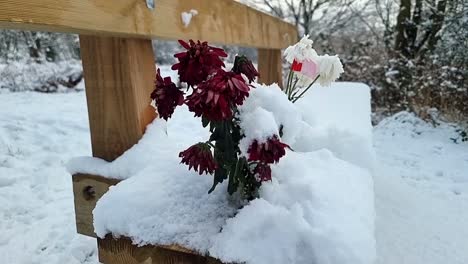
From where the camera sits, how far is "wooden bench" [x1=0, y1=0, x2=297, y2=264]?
2.39 ft

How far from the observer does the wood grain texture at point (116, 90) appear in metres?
1.01

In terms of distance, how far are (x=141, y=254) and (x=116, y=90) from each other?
1.52 feet

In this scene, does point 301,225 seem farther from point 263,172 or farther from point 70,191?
point 70,191

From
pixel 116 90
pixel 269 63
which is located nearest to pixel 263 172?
pixel 116 90

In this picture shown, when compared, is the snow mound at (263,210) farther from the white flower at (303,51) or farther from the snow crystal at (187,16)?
the snow crystal at (187,16)

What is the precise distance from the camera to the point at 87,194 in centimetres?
107

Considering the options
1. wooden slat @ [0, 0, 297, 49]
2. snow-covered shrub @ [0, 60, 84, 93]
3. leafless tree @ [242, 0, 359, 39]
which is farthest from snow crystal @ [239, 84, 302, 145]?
leafless tree @ [242, 0, 359, 39]

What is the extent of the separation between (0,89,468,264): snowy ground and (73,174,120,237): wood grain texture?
Result: 0.99m

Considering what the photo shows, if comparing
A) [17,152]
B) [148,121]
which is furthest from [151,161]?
[17,152]

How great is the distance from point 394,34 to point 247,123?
738 centimetres

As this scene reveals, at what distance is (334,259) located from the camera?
23.6 inches

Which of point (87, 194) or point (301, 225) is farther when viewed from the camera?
point (87, 194)

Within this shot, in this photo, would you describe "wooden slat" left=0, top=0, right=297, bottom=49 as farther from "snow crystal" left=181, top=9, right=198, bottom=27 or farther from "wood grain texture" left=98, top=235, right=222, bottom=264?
"wood grain texture" left=98, top=235, right=222, bottom=264

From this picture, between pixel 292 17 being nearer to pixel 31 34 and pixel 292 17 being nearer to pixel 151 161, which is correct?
pixel 31 34
